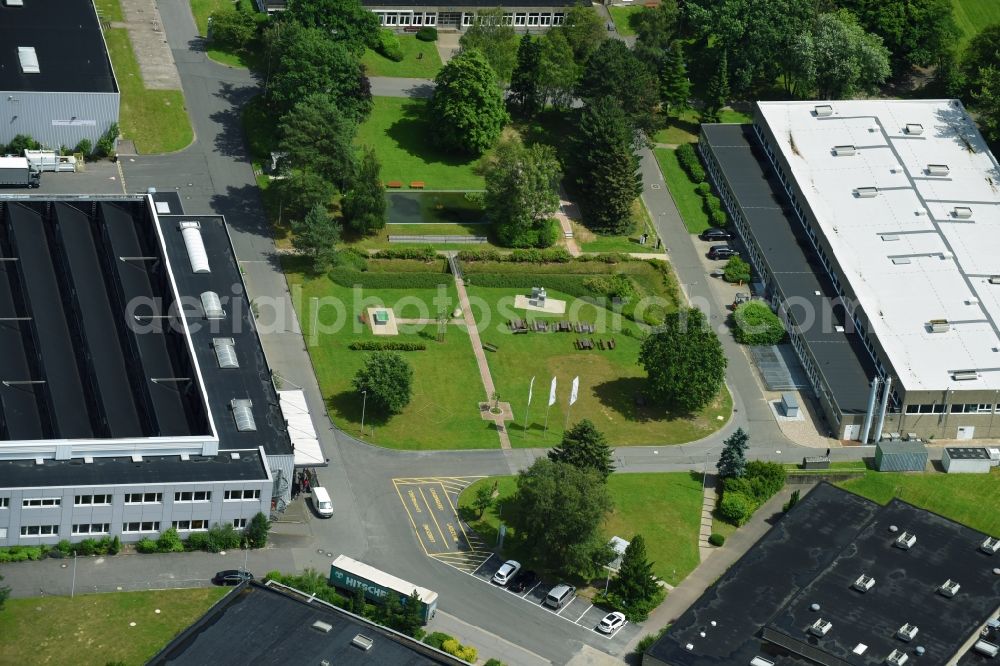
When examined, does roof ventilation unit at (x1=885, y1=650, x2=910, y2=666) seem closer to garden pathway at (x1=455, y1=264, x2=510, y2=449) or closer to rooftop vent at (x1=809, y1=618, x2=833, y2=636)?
rooftop vent at (x1=809, y1=618, x2=833, y2=636)

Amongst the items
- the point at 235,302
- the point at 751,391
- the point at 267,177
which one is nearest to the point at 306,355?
the point at 235,302

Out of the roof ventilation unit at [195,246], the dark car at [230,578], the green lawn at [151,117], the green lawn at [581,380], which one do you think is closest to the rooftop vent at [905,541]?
the green lawn at [581,380]

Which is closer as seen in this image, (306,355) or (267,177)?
(306,355)

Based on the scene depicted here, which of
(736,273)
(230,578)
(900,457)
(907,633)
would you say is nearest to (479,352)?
(736,273)

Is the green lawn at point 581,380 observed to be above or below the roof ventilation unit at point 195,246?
below

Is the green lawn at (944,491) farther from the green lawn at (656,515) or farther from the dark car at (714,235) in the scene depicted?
the dark car at (714,235)

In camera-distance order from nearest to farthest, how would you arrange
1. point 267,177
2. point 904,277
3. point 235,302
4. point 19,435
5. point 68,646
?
point 68,646, point 19,435, point 235,302, point 904,277, point 267,177

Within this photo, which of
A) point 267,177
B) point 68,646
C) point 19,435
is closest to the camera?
point 68,646

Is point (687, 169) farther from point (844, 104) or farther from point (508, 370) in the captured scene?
point (508, 370)

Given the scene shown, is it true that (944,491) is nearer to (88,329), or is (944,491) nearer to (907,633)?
(907,633)
